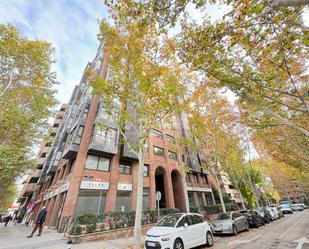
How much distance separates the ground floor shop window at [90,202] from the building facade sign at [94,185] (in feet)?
1.61

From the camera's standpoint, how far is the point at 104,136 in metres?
16.6

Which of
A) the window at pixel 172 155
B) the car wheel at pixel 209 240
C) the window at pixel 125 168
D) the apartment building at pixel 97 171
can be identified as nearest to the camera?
the car wheel at pixel 209 240

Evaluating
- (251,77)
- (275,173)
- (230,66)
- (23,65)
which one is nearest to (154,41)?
(230,66)

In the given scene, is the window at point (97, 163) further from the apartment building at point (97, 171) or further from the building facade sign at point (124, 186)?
the building facade sign at point (124, 186)

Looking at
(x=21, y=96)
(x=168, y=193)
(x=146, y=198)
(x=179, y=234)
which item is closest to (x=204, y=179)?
(x=168, y=193)

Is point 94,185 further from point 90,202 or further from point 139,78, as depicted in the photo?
point 139,78

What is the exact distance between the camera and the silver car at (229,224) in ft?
35.0

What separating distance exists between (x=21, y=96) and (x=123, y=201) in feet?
42.3

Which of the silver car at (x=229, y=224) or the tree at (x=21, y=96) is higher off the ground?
the tree at (x=21, y=96)

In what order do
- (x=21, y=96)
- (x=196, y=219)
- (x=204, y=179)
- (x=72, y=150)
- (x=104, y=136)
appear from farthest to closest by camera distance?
1. (x=204, y=179)
2. (x=104, y=136)
3. (x=72, y=150)
4. (x=21, y=96)
5. (x=196, y=219)

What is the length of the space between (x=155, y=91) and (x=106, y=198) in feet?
36.6

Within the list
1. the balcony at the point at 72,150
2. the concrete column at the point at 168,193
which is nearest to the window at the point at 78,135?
the balcony at the point at 72,150

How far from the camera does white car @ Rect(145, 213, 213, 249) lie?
6.97 metres

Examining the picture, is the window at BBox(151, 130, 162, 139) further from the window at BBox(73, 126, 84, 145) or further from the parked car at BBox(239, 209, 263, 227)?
the parked car at BBox(239, 209, 263, 227)
